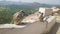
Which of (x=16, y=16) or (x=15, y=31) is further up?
(x=16, y=16)

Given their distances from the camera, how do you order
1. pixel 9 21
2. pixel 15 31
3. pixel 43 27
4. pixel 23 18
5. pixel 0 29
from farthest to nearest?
pixel 43 27 < pixel 9 21 < pixel 23 18 < pixel 15 31 < pixel 0 29

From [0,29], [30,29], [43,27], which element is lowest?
[43,27]

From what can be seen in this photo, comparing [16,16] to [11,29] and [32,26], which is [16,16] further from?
[32,26]

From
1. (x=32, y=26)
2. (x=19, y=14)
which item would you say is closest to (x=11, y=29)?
(x=19, y=14)

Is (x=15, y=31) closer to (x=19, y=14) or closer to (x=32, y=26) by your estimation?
(x=19, y=14)

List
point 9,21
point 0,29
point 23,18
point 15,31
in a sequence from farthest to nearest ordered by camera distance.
A: point 9,21 < point 23,18 < point 15,31 < point 0,29

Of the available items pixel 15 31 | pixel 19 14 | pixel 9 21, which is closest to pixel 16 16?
pixel 19 14

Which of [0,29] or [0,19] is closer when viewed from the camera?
[0,29]

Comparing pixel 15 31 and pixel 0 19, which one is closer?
pixel 15 31

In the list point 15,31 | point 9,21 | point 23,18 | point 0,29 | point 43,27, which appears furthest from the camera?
point 43,27
